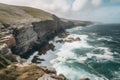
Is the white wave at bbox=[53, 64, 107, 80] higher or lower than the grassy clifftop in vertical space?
lower

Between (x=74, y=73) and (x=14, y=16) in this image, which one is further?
(x=14, y=16)

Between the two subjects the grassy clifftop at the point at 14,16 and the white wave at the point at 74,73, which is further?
the grassy clifftop at the point at 14,16

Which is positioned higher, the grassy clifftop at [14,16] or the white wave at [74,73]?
the grassy clifftop at [14,16]

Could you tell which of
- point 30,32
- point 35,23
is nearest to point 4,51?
point 30,32

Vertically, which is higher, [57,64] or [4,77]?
[4,77]

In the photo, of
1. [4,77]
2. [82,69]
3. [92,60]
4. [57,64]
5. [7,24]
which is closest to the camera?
[4,77]

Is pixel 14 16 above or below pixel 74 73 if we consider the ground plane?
above

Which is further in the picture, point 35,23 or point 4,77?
point 35,23

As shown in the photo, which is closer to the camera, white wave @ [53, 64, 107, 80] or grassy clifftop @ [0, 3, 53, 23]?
white wave @ [53, 64, 107, 80]

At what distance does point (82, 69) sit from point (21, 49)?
27.1 metres

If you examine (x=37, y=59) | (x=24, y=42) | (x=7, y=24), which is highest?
(x=7, y=24)

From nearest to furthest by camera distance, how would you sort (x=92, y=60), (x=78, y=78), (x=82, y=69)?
(x=78, y=78), (x=82, y=69), (x=92, y=60)

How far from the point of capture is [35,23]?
104125mm

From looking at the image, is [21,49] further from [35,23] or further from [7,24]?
[35,23]
